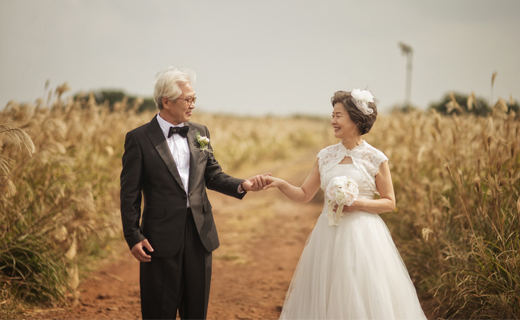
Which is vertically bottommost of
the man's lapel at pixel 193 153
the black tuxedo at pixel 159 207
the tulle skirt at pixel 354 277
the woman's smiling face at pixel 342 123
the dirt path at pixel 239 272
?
the dirt path at pixel 239 272

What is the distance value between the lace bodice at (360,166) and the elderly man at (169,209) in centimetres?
100

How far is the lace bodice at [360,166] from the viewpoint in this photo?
10.2ft

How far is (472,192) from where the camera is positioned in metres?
4.50

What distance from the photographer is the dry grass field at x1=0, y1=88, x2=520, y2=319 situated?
145 inches

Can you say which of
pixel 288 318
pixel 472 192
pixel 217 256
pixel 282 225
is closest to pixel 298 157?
pixel 282 225

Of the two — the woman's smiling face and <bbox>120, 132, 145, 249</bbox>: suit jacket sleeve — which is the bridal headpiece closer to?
the woman's smiling face

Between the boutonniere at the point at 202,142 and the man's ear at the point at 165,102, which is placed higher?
the man's ear at the point at 165,102

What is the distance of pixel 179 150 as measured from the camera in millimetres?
3023

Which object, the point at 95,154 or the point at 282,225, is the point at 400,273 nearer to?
the point at 95,154

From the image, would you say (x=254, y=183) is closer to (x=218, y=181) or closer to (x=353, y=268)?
(x=218, y=181)

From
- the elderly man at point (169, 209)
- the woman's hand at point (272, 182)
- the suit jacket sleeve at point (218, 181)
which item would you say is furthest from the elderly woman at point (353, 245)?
the elderly man at point (169, 209)

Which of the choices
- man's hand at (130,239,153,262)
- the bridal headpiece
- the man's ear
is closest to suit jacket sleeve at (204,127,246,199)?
the man's ear

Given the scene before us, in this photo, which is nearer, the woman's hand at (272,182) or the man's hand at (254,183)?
the man's hand at (254,183)

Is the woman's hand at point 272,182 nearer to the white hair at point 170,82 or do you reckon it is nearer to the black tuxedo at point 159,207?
the black tuxedo at point 159,207
